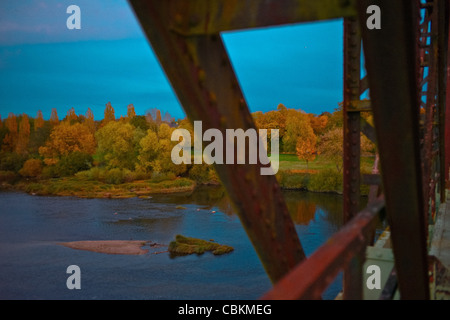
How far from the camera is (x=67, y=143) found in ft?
181

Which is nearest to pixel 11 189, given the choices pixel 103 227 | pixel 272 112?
pixel 103 227

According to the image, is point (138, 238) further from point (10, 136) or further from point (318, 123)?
point (10, 136)

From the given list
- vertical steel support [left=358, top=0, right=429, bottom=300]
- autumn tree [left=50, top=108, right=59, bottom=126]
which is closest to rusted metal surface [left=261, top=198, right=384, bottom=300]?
vertical steel support [left=358, top=0, right=429, bottom=300]

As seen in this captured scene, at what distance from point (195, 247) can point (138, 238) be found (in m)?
4.08

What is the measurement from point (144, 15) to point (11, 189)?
45.8 meters

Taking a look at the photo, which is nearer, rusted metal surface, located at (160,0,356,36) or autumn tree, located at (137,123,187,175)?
rusted metal surface, located at (160,0,356,36)

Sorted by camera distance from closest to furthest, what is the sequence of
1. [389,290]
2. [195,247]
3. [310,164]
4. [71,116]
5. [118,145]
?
[389,290] → [195,247] → [310,164] → [118,145] → [71,116]

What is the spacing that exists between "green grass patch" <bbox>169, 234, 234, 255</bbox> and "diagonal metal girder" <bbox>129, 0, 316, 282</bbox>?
22312mm

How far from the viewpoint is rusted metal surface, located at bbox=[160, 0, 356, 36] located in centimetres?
91

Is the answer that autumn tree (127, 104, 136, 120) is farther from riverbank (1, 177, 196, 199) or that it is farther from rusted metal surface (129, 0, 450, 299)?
rusted metal surface (129, 0, 450, 299)

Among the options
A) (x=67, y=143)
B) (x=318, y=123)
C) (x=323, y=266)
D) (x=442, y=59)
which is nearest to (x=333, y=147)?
(x=318, y=123)

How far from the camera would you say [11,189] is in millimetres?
42531
